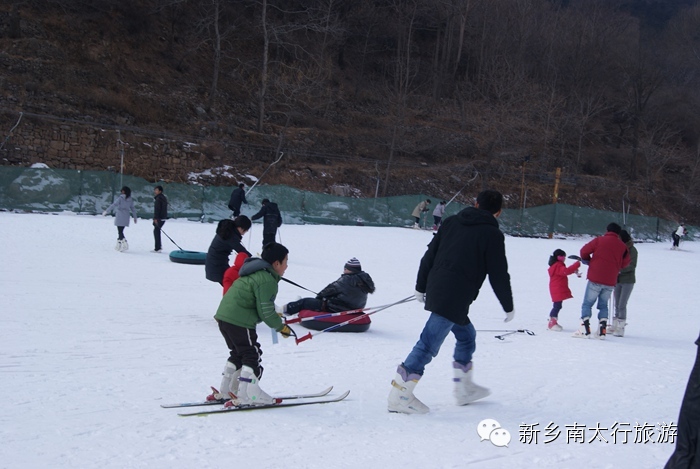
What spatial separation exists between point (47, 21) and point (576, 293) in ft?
114

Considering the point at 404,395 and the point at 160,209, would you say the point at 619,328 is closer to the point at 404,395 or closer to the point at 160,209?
the point at 404,395

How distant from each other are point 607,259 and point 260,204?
777 inches

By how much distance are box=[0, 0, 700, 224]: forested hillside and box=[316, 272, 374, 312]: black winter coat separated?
25.3 m

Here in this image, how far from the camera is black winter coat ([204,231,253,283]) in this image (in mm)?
8586

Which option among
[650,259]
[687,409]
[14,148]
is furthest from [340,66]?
[687,409]

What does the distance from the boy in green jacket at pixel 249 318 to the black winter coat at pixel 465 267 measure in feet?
4.02

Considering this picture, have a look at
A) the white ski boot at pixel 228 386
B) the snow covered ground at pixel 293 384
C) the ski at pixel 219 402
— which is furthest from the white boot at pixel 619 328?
the white ski boot at pixel 228 386

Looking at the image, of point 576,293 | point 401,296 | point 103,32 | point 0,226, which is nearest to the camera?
point 401,296

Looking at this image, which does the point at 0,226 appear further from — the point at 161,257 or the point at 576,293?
the point at 576,293

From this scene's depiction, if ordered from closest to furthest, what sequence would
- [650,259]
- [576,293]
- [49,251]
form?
[49,251] → [576,293] → [650,259]

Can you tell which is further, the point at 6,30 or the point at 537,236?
the point at 6,30

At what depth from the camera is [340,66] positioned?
5462cm

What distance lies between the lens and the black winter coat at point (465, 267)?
5.27 m

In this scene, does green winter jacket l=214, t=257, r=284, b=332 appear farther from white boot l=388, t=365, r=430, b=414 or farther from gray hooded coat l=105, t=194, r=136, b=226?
gray hooded coat l=105, t=194, r=136, b=226
